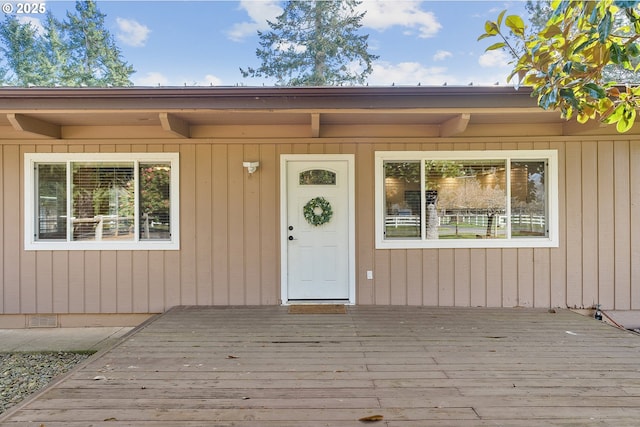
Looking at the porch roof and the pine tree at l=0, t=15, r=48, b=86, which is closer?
the porch roof

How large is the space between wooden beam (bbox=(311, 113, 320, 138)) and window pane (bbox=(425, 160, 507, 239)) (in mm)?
1456

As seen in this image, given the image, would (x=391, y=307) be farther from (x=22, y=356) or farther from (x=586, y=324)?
(x=22, y=356)

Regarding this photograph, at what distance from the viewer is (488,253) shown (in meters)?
4.22

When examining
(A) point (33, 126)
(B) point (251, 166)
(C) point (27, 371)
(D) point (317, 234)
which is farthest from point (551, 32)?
(C) point (27, 371)

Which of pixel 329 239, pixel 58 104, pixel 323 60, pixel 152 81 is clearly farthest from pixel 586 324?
pixel 152 81

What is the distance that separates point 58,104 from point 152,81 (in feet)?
53.0

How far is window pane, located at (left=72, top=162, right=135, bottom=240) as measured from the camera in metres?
4.18

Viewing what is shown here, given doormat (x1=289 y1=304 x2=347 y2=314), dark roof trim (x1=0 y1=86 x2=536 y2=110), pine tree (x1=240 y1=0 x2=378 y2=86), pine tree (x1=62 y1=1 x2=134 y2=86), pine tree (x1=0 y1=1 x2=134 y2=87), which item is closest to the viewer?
dark roof trim (x1=0 y1=86 x2=536 y2=110)

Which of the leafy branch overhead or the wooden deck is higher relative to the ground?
the leafy branch overhead

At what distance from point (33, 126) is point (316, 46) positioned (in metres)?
11.2

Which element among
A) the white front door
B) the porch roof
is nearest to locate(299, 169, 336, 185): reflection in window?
the white front door

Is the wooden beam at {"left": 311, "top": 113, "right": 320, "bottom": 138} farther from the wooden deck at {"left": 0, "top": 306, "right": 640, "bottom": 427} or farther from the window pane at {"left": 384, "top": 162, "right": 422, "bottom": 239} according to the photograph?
the wooden deck at {"left": 0, "top": 306, "right": 640, "bottom": 427}

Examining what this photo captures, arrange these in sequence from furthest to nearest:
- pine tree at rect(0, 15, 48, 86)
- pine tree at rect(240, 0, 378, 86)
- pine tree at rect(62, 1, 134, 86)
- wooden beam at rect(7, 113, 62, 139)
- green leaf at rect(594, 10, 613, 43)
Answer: pine tree at rect(62, 1, 134, 86) → pine tree at rect(0, 15, 48, 86) → pine tree at rect(240, 0, 378, 86) → wooden beam at rect(7, 113, 62, 139) → green leaf at rect(594, 10, 613, 43)

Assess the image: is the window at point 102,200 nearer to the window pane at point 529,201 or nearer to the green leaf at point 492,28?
the green leaf at point 492,28
